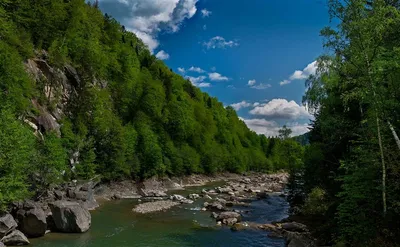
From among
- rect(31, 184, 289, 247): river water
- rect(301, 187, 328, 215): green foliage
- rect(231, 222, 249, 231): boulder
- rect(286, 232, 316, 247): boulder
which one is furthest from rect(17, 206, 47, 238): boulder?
rect(301, 187, 328, 215): green foliage

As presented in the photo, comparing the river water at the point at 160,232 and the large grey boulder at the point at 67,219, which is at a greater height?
the large grey boulder at the point at 67,219

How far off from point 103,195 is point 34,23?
1095 inches

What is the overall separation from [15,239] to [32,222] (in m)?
2.11

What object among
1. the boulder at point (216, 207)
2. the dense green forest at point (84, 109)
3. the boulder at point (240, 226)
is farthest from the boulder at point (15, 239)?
the boulder at point (216, 207)

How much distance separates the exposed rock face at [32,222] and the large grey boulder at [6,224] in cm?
138

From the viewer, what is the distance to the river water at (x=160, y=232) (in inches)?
844

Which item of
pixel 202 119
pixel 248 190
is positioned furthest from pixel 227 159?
pixel 248 190

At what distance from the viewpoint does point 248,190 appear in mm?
55688

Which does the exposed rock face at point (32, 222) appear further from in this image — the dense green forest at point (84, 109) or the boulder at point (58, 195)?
the boulder at point (58, 195)

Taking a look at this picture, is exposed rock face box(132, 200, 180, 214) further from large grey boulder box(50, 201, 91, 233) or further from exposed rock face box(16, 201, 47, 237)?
exposed rock face box(16, 201, 47, 237)

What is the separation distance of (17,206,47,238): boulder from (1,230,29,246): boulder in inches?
58.0

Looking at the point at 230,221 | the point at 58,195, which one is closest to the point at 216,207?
the point at 230,221

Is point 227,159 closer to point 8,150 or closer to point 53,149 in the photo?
point 53,149

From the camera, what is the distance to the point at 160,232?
2464cm
